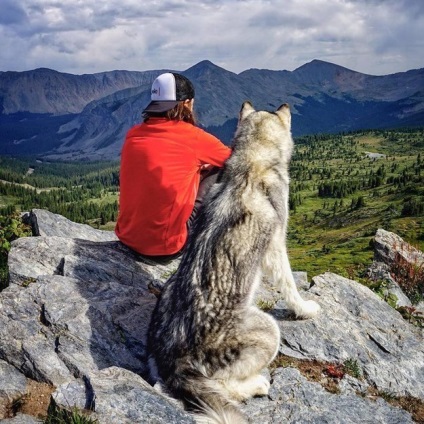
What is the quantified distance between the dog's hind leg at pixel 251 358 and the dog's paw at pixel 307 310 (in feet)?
8.22

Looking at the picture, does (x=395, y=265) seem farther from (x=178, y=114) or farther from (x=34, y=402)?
(x=34, y=402)

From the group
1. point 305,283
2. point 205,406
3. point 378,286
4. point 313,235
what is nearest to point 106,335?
point 205,406

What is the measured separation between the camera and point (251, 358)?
26.9 feet

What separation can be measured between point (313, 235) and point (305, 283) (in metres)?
140

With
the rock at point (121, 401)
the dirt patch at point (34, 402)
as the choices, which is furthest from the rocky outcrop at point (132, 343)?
the dirt patch at point (34, 402)

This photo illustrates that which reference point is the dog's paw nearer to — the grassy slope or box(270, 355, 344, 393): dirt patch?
box(270, 355, 344, 393): dirt patch

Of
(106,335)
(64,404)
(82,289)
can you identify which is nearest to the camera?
(64,404)

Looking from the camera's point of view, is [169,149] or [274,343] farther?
[169,149]

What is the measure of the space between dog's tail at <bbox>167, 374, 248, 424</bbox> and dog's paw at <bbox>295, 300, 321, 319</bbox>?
4.01m

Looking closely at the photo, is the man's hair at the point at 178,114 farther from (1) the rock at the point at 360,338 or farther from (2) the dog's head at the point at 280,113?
(1) the rock at the point at 360,338

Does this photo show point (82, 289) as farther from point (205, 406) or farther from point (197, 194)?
point (205, 406)

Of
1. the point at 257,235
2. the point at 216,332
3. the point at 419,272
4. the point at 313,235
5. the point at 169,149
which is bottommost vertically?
the point at 313,235

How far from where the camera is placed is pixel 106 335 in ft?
33.2

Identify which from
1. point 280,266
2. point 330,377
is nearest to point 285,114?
point 280,266
